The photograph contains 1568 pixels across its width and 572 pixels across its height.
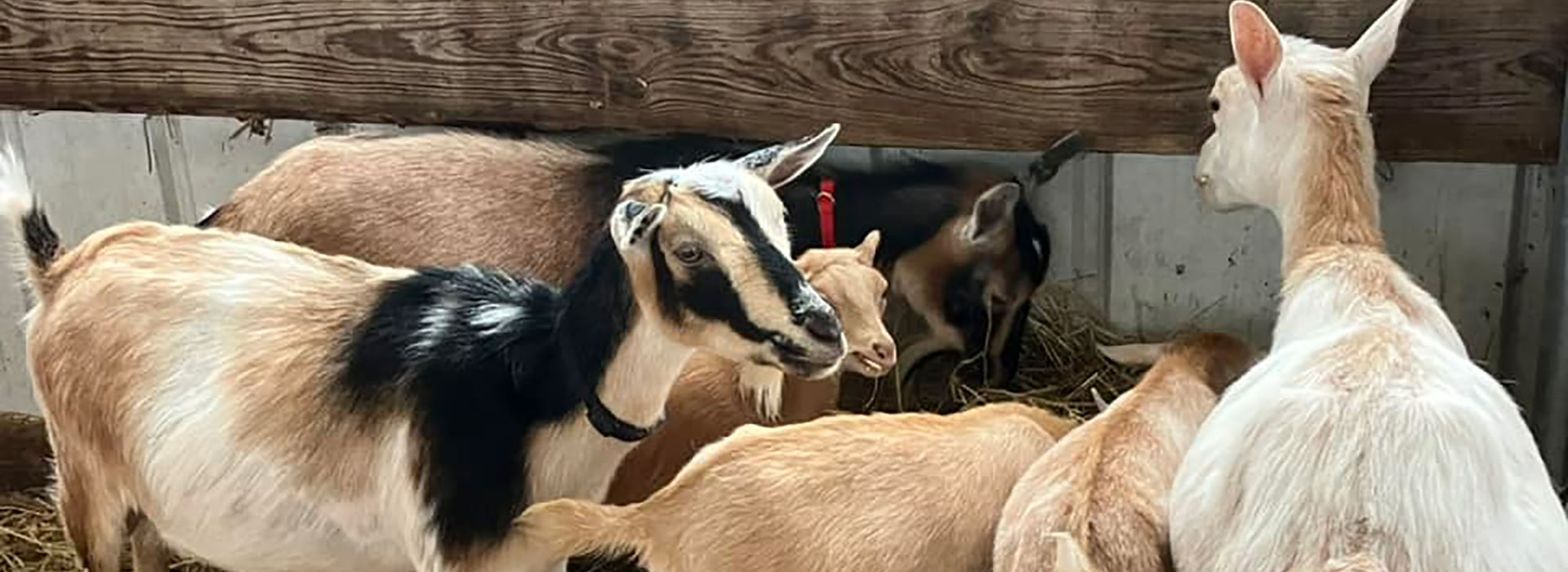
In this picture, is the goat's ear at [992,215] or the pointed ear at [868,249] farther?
the goat's ear at [992,215]

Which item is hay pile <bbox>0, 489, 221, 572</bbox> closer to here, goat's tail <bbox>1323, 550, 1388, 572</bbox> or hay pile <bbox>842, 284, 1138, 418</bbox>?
hay pile <bbox>842, 284, 1138, 418</bbox>

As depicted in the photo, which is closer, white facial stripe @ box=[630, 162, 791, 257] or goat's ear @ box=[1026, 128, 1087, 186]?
white facial stripe @ box=[630, 162, 791, 257]

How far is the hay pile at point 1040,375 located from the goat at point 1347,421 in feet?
2.73

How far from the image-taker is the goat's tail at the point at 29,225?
243cm

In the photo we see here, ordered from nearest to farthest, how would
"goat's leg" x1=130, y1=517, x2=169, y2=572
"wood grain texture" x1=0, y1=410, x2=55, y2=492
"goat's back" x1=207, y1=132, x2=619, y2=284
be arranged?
"goat's leg" x1=130, y1=517, x2=169, y2=572, "goat's back" x1=207, y1=132, x2=619, y2=284, "wood grain texture" x1=0, y1=410, x2=55, y2=492

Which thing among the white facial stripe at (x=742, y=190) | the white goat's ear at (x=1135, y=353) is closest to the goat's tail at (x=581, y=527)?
the white facial stripe at (x=742, y=190)

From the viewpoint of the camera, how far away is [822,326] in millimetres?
2033

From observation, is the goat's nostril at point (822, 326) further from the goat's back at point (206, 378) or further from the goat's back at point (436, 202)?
the goat's back at point (436, 202)

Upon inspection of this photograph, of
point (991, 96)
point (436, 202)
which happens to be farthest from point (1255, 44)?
point (436, 202)

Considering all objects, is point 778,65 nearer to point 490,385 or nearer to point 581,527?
point 490,385

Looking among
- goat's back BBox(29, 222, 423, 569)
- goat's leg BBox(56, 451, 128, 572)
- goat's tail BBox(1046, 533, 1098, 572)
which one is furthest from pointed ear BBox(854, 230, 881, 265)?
goat's leg BBox(56, 451, 128, 572)

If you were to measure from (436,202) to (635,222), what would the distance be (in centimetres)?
99

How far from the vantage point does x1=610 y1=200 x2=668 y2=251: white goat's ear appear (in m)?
2.03

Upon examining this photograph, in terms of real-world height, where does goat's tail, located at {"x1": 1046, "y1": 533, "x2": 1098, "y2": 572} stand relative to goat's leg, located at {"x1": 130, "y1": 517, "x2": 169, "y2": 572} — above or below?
above
